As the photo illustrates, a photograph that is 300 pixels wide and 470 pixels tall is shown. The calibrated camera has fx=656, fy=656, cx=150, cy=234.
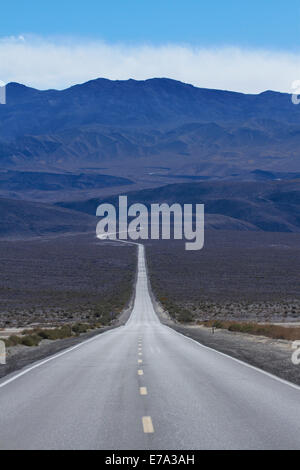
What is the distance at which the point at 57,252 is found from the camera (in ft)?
460

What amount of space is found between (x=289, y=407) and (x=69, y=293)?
235 feet

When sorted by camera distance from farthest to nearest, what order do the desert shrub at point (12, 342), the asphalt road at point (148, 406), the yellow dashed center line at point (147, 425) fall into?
the desert shrub at point (12, 342)
the yellow dashed center line at point (147, 425)
the asphalt road at point (148, 406)

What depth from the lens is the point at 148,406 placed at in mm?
11609

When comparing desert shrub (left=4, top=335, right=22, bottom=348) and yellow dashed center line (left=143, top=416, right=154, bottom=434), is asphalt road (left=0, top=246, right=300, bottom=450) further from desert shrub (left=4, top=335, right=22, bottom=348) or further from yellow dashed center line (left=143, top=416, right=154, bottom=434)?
desert shrub (left=4, top=335, right=22, bottom=348)

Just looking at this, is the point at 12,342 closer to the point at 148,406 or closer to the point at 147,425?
the point at 148,406

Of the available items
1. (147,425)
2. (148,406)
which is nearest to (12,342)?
(148,406)

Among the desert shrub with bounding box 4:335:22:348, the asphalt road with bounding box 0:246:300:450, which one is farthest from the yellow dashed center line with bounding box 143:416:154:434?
the desert shrub with bounding box 4:335:22:348

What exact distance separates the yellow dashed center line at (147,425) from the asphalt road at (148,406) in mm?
15

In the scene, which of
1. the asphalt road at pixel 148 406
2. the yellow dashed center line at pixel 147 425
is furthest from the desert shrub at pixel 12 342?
the yellow dashed center line at pixel 147 425

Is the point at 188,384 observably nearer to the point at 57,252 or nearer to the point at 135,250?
the point at 57,252

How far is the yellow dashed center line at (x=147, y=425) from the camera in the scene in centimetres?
947

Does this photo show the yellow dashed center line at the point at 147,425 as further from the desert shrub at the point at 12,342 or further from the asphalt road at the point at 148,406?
the desert shrub at the point at 12,342

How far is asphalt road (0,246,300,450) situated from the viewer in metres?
9.02

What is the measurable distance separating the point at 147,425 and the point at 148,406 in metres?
1.72
